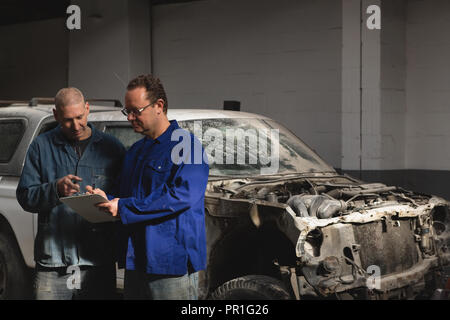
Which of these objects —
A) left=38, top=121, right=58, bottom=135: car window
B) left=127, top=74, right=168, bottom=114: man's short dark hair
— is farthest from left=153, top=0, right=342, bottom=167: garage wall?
left=127, top=74, right=168, bottom=114: man's short dark hair

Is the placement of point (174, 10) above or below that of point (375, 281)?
above

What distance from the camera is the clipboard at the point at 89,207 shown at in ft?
11.5

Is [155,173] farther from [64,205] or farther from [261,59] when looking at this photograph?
[261,59]

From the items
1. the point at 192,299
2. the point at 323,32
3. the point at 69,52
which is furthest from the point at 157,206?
the point at 69,52

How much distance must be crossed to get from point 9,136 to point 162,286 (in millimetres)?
3380

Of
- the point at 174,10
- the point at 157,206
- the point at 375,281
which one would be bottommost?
the point at 375,281

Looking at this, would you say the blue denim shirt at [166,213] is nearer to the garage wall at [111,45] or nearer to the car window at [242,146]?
the car window at [242,146]

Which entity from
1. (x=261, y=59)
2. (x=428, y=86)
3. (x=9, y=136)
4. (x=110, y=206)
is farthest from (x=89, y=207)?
(x=261, y=59)

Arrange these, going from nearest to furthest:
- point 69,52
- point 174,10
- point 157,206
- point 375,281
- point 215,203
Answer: point 157,206, point 375,281, point 215,203, point 174,10, point 69,52

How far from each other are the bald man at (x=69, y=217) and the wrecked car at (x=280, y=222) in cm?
127

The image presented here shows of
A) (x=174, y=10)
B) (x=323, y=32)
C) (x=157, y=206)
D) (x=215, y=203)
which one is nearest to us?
(x=157, y=206)

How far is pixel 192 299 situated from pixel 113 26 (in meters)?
9.83

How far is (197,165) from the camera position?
11.5 ft
